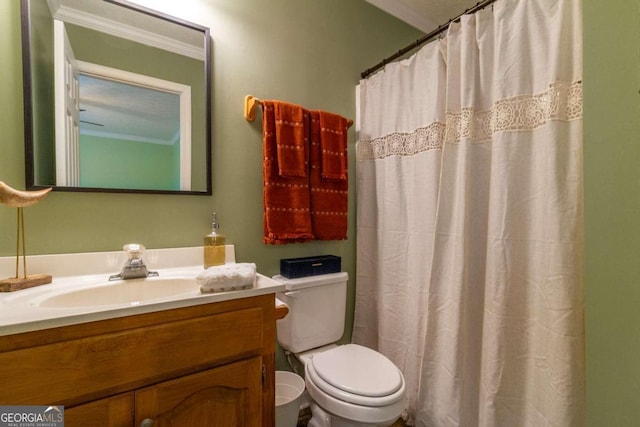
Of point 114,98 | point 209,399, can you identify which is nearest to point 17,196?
point 114,98

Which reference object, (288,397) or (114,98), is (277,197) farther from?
(288,397)

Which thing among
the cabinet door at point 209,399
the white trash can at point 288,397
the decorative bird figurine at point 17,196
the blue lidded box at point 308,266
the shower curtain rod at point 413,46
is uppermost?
the shower curtain rod at point 413,46

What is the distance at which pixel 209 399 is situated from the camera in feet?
2.68

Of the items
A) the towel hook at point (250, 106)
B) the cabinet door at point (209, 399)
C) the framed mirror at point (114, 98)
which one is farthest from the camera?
the towel hook at point (250, 106)

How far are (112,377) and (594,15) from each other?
1291 millimetres

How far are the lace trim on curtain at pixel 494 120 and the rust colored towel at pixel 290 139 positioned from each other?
494 mm

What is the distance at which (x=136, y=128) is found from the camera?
1.14m

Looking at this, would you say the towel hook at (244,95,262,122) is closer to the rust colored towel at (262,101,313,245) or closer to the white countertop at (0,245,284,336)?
the rust colored towel at (262,101,313,245)

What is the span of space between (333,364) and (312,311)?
0.91 ft

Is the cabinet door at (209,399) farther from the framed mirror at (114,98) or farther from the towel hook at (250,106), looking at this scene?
the towel hook at (250,106)

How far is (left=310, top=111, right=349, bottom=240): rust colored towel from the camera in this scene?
58.9 inches

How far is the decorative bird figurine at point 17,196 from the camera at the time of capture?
82cm

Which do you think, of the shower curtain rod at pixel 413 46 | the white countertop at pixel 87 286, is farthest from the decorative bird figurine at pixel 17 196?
the shower curtain rod at pixel 413 46

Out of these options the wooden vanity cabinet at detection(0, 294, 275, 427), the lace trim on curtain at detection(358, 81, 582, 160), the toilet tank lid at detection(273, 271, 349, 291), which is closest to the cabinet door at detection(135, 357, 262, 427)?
the wooden vanity cabinet at detection(0, 294, 275, 427)
